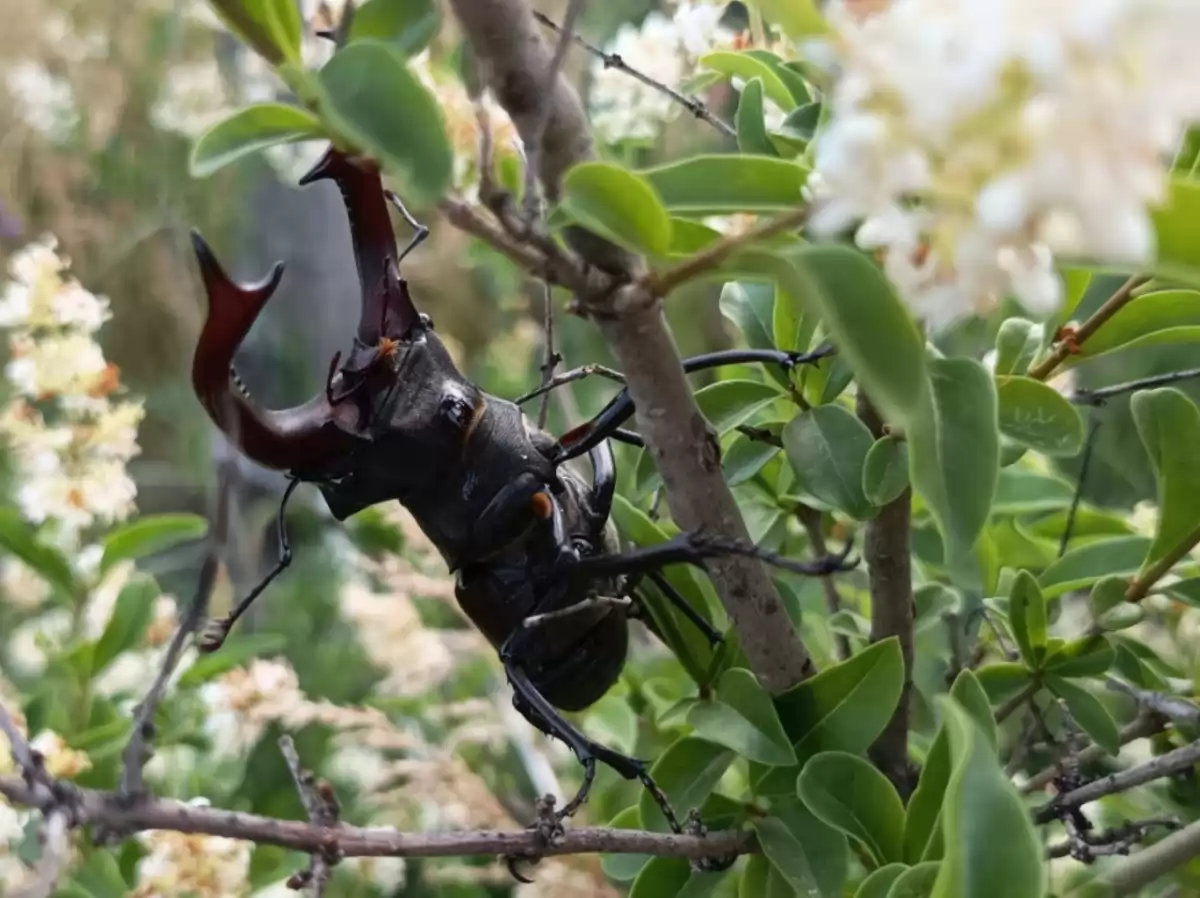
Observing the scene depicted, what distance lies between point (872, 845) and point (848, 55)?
11.1 inches

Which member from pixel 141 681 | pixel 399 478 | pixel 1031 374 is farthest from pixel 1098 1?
pixel 141 681

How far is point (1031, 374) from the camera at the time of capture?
42cm

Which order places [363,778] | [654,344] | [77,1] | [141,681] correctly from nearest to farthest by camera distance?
[654,344] → [141,681] → [363,778] → [77,1]

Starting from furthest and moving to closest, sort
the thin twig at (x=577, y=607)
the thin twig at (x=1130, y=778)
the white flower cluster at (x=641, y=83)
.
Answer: the white flower cluster at (x=641, y=83) → the thin twig at (x=577, y=607) → the thin twig at (x=1130, y=778)

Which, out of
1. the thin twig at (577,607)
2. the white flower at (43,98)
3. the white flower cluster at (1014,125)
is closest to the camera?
the white flower cluster at (1014,125)

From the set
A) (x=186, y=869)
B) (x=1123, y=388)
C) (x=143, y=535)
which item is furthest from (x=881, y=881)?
(x=143, y=535)

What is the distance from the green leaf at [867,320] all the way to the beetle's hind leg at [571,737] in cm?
26

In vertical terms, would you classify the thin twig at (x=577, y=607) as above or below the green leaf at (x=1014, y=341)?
below

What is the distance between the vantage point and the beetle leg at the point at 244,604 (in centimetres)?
42

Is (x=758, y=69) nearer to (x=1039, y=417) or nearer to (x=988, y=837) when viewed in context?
(x=1039, y=417)

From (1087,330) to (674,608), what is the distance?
8.3 inches

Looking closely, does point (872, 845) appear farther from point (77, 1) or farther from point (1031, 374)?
point (77, 1)

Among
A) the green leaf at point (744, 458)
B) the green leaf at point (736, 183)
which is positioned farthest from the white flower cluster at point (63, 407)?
the green leaf at point (736, 183)

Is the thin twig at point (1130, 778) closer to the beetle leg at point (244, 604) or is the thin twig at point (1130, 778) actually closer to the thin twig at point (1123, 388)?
the thin twig at point (1123, 388)
